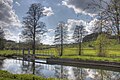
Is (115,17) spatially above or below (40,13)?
below

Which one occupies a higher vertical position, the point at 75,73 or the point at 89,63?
the point at 89,63

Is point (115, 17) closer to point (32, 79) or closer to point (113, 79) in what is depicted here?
point (32, 79)

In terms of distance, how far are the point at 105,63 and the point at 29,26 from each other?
22914mm

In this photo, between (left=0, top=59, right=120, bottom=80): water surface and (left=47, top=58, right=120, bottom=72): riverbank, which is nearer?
(left=0, top=59, right=120, bottom=80): water surface

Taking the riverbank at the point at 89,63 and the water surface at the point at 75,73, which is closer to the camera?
the water surface at the point at 75,73

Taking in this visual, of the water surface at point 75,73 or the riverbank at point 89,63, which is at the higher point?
the riverbank at point 89,63

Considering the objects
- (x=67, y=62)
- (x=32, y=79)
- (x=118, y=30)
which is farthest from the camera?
(x=67, y=62)

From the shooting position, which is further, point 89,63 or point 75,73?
point 89,63

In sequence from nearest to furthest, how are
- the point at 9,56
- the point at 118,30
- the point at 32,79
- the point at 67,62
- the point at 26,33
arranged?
the point at 118,30, the point at 32,79, the point at 67,62, the point at 26,33, the point at 9,56

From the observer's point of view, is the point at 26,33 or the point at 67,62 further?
the point at 26,33

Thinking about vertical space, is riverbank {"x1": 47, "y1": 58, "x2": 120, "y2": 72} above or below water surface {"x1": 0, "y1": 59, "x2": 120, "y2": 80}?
above

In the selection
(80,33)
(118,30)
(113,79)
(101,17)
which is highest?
(80,33)

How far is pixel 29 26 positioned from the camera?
55031mm

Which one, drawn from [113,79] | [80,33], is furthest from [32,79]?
[80,33]
